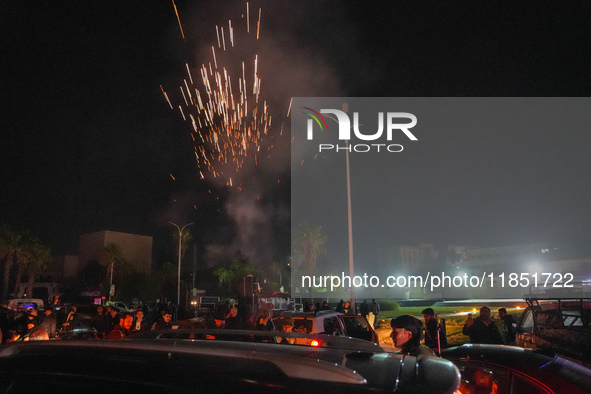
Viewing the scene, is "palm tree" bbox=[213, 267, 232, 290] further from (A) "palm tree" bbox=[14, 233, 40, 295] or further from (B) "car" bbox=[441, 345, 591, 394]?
(B) "car" bbox=[441, 345, 591, 394]

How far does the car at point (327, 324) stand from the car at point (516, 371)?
4490mm

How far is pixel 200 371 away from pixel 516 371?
9.45 ft

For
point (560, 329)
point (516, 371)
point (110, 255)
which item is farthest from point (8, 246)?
point (516, 371)

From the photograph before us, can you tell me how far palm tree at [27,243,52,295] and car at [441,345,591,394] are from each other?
63440mm

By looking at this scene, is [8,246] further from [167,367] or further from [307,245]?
[167,367]

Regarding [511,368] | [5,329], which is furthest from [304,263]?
[511,368]

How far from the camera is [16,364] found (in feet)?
6.38

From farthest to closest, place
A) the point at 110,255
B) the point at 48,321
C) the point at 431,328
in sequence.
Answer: the point at 110,255 < the point at 48,321 < the point at 431,328

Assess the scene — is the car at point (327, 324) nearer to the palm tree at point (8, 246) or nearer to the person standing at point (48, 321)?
the person standing at point (48, 321)

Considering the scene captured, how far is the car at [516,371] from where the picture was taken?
332 cm

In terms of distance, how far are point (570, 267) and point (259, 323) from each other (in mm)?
35962

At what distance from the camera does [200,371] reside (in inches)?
67.2

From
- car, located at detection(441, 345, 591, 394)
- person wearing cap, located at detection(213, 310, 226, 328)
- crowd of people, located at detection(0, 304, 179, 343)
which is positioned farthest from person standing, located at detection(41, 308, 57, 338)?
car, located at detection(441, 345, 591, 394)

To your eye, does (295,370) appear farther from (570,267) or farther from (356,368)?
(570,267)
